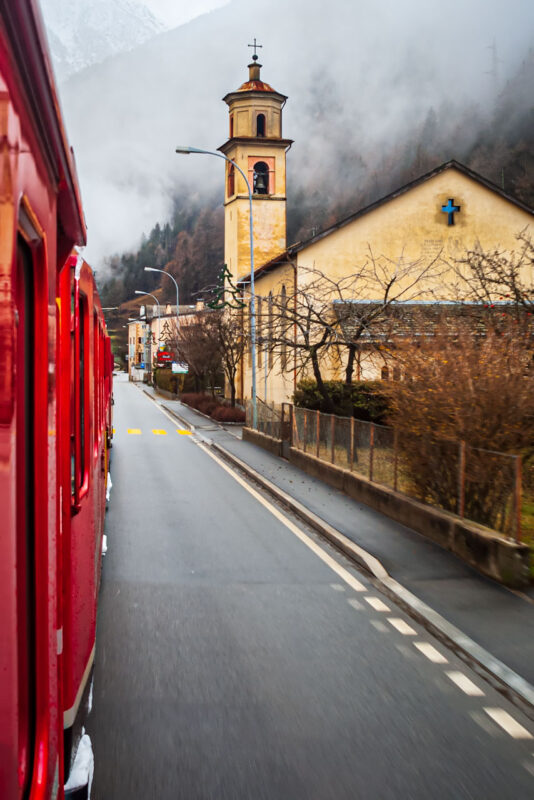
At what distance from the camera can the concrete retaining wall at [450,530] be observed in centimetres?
894

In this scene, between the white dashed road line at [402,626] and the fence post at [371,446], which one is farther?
the fence post at [371,446]

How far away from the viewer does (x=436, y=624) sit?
25.2ft

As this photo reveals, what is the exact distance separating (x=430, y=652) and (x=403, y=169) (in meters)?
101

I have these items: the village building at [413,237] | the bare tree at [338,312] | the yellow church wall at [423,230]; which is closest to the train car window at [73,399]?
the bare tree at [338,312]

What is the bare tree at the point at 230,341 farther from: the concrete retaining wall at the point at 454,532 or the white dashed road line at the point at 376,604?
the white dashed road line at the point at 376,604

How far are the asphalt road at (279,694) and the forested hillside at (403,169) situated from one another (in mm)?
65083

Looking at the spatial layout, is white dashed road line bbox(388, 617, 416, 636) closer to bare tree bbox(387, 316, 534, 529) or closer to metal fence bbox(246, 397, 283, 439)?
bare tree bbox(387, 316, 534, 529)

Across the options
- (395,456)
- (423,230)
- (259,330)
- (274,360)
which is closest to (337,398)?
(259,330)

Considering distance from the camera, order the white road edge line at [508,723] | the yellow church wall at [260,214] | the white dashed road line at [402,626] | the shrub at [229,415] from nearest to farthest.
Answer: the white road edge line at [508,723] → the white dashed road line at [402,626] → the shrub at [229,415] → the yellow church wall at [260,214]

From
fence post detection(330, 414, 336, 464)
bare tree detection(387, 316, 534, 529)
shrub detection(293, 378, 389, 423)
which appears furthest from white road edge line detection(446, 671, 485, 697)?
shrub detection(293, 378, 389, 423)

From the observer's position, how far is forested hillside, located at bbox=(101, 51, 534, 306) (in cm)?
8850

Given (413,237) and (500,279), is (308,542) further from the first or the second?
(413,237)

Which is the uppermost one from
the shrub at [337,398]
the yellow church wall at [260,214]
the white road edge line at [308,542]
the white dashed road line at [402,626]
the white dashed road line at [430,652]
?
the yellow church wall at [260,214]

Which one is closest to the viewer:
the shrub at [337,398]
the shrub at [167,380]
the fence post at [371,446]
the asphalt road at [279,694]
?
the asphalt road at [279,694]
